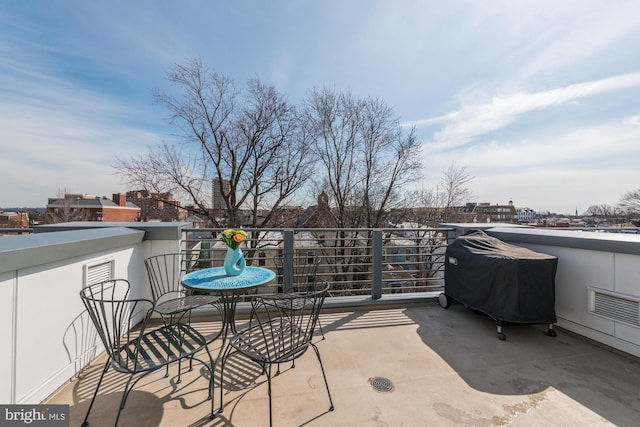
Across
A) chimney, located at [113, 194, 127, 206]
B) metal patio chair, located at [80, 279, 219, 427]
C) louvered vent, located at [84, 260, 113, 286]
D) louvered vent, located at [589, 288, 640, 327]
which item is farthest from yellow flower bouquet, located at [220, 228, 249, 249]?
chimney, located at [113, 194, 127, 206]

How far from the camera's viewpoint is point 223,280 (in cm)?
209

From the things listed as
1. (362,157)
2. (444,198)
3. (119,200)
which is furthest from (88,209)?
(444,198)

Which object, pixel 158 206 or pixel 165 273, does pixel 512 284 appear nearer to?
pixel 165 273

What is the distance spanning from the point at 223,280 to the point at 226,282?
8 centimetres

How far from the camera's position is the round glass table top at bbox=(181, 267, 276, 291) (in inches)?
74.9

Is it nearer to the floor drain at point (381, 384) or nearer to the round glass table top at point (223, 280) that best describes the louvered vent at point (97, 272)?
the round glass table top at point (223, 280)

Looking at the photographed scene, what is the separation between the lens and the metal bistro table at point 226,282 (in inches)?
73.9

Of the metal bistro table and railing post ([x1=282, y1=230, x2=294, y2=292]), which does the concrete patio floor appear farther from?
railing post ([x1=282, y1=230, x2=294, y2=292])

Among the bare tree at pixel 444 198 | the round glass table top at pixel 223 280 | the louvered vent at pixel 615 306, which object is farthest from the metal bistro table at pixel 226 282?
the bare tree at pixel 444 198

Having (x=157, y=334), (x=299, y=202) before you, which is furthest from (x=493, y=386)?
(x=299, y=202)

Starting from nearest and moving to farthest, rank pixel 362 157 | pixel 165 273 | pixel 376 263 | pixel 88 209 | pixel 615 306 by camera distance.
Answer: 1. pixel 615 306
2. pixel 165 273
3. pixel 376 263
4. pixel 362 157
5. pixel 88 209

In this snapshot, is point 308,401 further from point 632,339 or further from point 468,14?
point 468,14

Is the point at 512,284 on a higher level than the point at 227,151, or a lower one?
lower

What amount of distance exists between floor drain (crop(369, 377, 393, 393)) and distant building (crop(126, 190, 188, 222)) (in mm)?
10788
